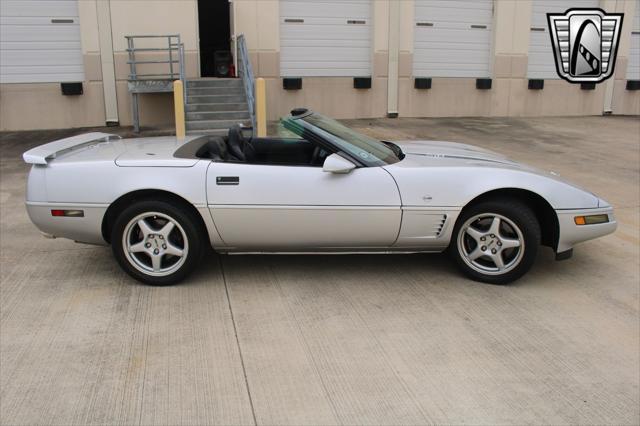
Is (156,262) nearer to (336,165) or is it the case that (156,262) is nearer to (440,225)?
(336,165)

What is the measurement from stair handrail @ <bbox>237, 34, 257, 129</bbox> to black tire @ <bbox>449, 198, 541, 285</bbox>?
8.01 meters

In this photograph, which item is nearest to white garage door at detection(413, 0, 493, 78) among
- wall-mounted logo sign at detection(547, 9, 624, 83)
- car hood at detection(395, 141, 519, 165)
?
wall-mounted logo sign at detection(547, 9, 624, 83)

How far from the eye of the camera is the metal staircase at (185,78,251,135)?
41.5 ft

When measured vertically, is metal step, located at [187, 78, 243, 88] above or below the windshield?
above

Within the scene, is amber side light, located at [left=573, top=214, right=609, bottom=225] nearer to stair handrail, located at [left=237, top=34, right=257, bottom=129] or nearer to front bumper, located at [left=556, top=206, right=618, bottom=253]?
front bumper, located at [left=556, top=206, right=618, bottom=253]

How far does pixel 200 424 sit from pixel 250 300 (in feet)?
4.91

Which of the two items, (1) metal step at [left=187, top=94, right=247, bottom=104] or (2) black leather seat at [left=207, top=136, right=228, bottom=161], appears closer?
(2) black leather seat at [left=207, top=136, right=228, bottom=161]

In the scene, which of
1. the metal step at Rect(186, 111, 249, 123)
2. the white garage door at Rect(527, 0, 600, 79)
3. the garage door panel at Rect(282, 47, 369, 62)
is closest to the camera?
the metal step at Rect(186, 111, 249, 123)

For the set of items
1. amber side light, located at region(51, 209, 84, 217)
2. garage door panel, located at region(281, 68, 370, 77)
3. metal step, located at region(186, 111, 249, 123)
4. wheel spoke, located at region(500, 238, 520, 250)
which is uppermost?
garage door panel, located at region(281, 68, 370, 77)

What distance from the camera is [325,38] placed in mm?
16125

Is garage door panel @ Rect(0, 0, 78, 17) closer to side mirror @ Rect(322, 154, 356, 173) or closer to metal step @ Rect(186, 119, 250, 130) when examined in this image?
metal step @ Rect(186, 119, 250, 130)

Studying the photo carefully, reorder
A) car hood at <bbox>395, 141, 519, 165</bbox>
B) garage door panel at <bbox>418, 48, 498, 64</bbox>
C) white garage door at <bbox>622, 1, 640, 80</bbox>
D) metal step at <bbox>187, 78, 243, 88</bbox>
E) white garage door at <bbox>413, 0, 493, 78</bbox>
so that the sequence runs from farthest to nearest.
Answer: white garage door at <bbox>622, 1, 640, 80</bbox>, garage door panel at <bbox>418, 48, 498, 64</bbox>, white garage door at <bbox>413, 0, 493, 78</bbox>, metal step at <bbox>187, 78, 243, 88</bbox>, car hood at <bbox>395, 141, 519, 165</bbox>

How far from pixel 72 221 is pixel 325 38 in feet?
41.1

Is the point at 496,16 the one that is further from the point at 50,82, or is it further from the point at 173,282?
the point at 173,282
